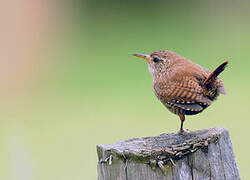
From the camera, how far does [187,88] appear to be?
15.0 feet

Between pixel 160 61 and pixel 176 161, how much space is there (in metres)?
2.25

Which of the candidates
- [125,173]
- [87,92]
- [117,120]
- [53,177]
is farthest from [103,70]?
[125,173]

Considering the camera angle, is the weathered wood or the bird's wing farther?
the bird's wing

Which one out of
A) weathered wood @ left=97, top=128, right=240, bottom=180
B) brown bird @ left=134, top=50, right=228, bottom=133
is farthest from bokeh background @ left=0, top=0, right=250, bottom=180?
weathered wood @ left=97, top=128, right=240, bottom=180

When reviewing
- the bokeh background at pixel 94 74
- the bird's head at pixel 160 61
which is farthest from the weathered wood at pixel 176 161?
the bokeh background at pixel 94 74

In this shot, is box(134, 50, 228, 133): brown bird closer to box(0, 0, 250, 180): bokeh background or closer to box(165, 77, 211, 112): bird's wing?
box(165, 77, 211, 112): bird's wing

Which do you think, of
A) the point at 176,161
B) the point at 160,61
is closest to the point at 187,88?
the point at 160,61

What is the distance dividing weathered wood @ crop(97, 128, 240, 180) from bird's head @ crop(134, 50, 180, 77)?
1.89 m

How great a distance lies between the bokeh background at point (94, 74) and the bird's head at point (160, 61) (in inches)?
61.6

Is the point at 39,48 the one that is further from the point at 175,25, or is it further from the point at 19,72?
the point at 175,25

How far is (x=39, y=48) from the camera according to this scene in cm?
1698

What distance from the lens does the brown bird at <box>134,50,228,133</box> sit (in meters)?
4.50

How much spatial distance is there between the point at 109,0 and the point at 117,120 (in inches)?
360

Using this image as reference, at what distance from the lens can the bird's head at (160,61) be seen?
538 cm
